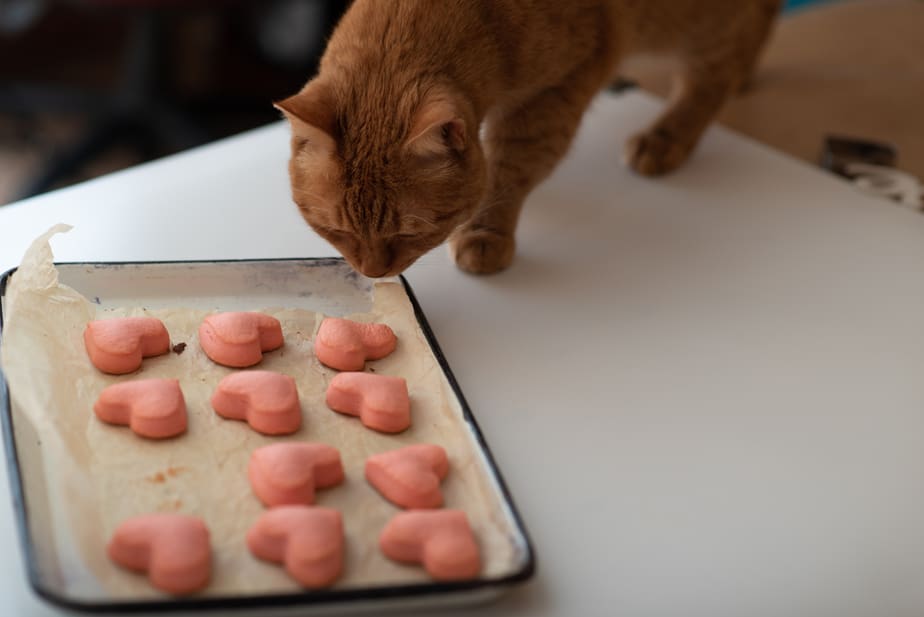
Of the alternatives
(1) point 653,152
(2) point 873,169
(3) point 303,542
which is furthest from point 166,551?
(2) point 873,169

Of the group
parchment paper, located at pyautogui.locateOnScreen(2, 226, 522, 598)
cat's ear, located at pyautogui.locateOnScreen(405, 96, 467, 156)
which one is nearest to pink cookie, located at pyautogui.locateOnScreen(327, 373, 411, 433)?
parchment paper, located at pyautogui.locateOnScreen(2, 226, 522, 598)

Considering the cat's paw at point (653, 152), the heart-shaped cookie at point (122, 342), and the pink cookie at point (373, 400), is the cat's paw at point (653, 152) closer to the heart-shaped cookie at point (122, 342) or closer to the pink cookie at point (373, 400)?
the pink cookie at point (373, 400)

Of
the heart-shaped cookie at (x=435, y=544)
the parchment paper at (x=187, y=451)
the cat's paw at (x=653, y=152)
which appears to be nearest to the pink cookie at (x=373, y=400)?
the parchment paper at (x=187, y=451)

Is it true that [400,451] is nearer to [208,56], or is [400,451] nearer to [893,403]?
[893,403]

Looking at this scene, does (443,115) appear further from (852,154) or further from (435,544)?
(852,154)

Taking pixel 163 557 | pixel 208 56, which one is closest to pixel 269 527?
pixel 163 557

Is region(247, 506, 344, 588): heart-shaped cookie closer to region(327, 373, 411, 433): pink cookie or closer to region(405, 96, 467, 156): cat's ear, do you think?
region(327, 373, 411, 433): pink cookie
